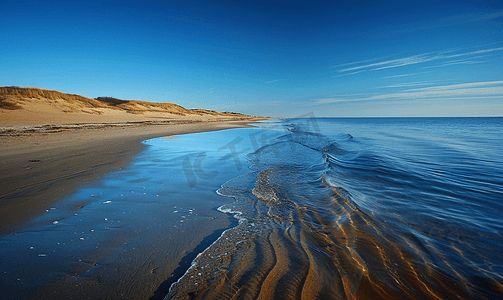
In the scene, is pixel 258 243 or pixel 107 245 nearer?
pixel 107 245

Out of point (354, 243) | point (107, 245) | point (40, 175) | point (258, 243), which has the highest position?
point (40, 175)

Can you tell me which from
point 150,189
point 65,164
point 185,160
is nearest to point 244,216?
point 150,189

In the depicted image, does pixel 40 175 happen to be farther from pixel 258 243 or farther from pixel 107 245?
pixel 258 243

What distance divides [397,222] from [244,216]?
3007 mm

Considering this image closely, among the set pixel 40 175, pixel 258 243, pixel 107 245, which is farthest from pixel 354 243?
pixel 40 175

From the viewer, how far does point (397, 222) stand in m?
3.90

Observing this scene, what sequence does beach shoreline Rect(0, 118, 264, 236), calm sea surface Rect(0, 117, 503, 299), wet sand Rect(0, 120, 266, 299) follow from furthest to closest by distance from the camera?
beach shoreline Rect(0, 118, 264, 236) < calm sea surface Rect(0, 117, 503, 299) < wet sand Rect(0, 120, 266, 299)

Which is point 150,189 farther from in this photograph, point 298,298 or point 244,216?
point 298,298

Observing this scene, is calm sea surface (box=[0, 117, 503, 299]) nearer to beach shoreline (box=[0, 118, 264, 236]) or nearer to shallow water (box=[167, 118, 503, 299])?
shallow water (box=[167, 118, 503, 299])

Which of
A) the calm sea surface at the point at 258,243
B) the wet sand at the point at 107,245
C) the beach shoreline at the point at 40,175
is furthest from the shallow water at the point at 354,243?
the beach shoreline at the point at 40,175

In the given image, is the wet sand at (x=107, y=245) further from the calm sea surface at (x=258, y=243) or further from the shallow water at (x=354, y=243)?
the shallow water at (x=354, y=243)

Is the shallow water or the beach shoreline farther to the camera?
the beach shoreline

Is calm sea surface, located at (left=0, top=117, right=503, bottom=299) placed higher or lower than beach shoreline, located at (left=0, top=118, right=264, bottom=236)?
lower

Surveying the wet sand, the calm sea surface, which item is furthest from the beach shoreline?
the calm sea surface
